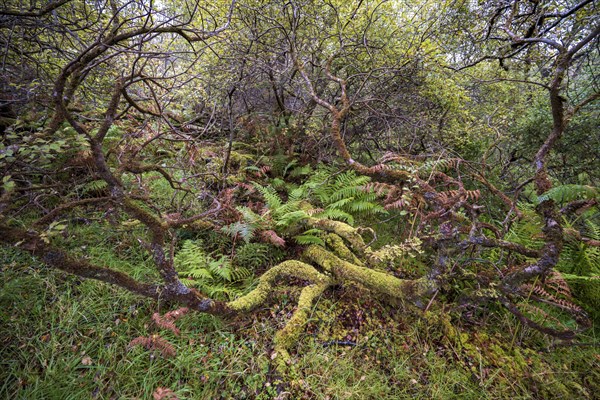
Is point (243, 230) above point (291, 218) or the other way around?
the other way around

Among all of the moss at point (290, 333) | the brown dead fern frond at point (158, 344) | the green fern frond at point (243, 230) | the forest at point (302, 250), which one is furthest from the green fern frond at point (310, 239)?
the brown dead fern frond at point (158, 344)

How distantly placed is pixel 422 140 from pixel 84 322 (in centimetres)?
517

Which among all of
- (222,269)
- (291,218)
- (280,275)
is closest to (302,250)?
(291,218)

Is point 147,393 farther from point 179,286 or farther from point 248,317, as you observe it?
point 248,317

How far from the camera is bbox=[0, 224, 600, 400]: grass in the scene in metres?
1.94

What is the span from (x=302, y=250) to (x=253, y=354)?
1379 millimetres

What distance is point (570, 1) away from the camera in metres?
2.71

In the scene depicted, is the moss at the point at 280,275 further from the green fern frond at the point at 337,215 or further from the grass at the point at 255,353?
the green fern frond at the point at 337,215

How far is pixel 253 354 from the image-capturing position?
222cm

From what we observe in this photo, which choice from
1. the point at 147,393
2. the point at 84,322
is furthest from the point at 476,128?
the point at 84,322

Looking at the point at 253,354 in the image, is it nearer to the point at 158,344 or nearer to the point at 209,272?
the point at 158,344

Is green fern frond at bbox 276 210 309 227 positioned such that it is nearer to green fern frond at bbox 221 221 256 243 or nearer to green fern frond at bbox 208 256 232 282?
green fern frond at bbox 221 221 256 243

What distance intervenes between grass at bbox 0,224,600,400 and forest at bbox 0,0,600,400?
2 cm

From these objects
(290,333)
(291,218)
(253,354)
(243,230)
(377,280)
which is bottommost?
(253,354)
